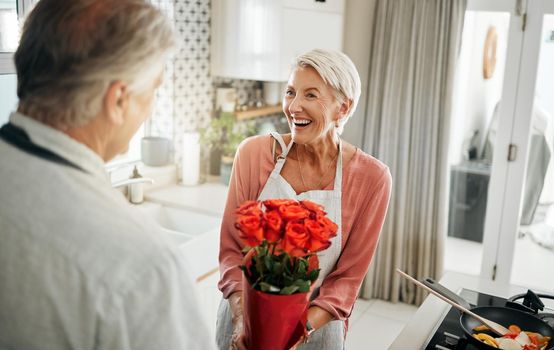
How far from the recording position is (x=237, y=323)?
1.45m

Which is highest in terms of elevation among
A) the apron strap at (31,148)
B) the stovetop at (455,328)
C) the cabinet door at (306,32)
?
the cabinet door at (306,32)

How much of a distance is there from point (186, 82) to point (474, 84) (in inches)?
64.4

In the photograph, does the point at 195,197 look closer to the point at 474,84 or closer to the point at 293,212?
the point at 474,84

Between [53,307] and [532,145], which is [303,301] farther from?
[532,145]

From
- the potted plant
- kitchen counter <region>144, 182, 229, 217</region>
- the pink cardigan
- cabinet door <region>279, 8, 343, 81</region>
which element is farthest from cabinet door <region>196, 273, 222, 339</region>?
cabinet door <region>279, 8, 343, 81</region>

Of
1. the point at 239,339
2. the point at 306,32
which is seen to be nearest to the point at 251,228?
the point at 239,339

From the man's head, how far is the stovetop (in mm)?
1003

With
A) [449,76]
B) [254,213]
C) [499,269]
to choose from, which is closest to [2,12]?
[254,213]

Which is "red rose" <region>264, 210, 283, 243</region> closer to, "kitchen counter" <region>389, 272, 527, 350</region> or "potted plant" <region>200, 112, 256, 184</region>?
"kitchen counter" <region>389, 272, 527, 350</region>

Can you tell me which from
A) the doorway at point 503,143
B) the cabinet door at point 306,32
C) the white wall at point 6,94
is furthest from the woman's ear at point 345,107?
the doorway at point 503,143

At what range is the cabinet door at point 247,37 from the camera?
320 cm

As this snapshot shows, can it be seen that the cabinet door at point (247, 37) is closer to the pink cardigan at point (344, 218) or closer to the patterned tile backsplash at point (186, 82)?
the patterned tile backsplash at point (186, 82)

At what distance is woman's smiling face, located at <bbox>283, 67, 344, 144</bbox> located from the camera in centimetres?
160

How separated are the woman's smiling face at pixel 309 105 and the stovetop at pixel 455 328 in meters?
0.61
